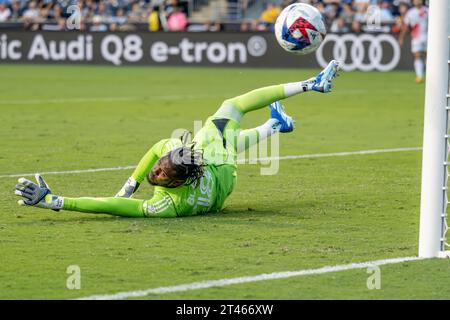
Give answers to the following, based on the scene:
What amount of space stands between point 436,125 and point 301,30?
290 cm

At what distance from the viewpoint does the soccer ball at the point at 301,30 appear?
9.37m

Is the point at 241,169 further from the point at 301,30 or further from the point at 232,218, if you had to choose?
the point at 232,218

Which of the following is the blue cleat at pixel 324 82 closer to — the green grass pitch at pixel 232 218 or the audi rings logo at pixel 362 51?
the green grass pitch at pixel 232 218

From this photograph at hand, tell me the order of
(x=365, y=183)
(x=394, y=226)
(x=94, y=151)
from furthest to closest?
(x=94, y=151), (x=365, y=183), (x=394, y=226)

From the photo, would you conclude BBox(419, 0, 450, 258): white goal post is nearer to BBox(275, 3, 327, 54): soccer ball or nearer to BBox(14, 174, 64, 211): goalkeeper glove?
BBox(275, 3, 327, 54): soccer ball

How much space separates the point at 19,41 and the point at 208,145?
2414cm

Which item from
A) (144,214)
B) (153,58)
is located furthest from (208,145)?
(153,58)

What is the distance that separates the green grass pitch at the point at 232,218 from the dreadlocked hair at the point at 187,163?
38cm

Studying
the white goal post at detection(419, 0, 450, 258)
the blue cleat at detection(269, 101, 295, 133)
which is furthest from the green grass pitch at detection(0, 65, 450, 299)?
the blue cleat at detection(269, 101, 295, 133)

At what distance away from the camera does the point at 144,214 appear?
8.34 meters

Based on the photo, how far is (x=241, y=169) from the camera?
11789mm

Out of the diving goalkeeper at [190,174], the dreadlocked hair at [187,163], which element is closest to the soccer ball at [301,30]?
the diving goalkeeper at [190,174]

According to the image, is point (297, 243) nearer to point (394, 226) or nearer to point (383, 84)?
point (394, 226)

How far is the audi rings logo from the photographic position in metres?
28.0
